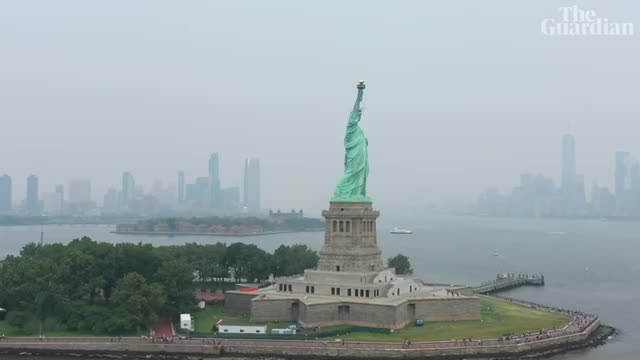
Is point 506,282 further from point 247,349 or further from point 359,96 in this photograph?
point 247,349

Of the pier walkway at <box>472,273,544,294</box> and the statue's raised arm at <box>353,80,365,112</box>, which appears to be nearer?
the statue's raised arm at <box>353,80,365,112</box>

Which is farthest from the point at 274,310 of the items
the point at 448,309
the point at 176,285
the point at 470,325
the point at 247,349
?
the point at 470,325

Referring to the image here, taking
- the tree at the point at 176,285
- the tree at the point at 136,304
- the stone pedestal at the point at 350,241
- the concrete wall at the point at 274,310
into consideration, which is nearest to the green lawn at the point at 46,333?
the tree at the point at 136,304

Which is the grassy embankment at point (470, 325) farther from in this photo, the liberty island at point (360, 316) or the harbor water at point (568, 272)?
the harbor water at point (568, 272)

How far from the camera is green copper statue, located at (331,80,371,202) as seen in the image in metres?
58.2

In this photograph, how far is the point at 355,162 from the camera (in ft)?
194

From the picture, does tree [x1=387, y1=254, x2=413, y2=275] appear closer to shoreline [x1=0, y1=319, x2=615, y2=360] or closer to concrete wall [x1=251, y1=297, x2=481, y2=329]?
concrete wall [x1=251, y1=297, x2=481, y2=329]

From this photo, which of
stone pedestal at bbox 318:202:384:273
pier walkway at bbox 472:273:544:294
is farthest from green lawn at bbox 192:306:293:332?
pier walkway at bbox 472:273:544:294

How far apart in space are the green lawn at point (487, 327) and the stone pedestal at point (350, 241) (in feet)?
23.4

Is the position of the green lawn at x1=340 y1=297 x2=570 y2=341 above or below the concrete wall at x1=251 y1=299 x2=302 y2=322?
below

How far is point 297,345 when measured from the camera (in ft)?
147

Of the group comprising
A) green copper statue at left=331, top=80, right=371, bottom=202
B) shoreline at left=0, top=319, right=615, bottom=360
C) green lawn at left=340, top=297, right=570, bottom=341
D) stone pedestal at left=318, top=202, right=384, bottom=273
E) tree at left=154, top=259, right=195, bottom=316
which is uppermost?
green copper statue at left=331, top=80, right=371, bottom=202

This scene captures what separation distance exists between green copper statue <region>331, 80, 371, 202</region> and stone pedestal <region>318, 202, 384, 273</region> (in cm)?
91

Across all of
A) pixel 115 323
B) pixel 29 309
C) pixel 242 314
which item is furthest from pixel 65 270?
pixel 242 314
